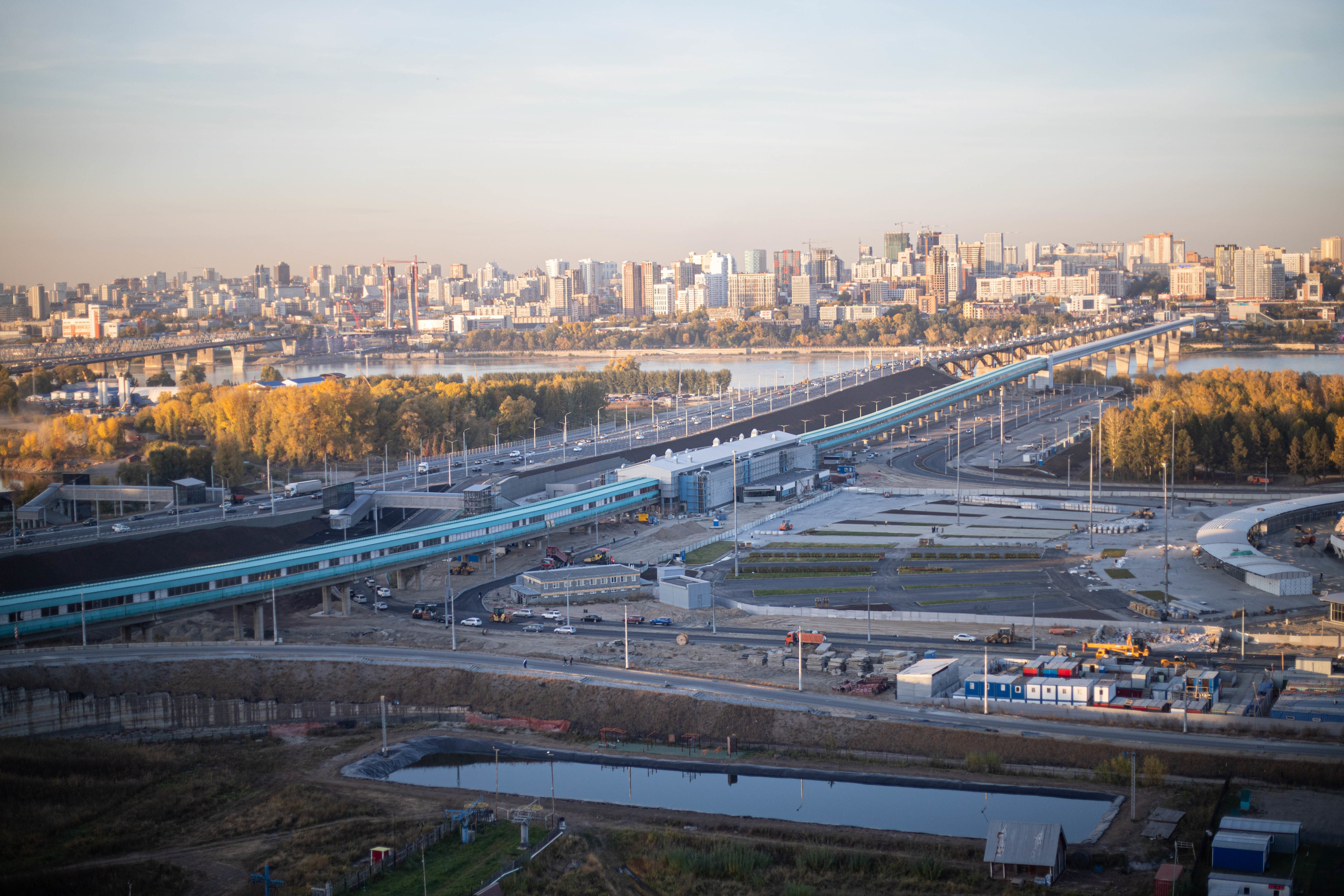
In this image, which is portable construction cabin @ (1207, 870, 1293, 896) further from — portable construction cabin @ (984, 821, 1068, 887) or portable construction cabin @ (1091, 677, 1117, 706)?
portable construction cabin @ (1091, 677, 1117, 706)

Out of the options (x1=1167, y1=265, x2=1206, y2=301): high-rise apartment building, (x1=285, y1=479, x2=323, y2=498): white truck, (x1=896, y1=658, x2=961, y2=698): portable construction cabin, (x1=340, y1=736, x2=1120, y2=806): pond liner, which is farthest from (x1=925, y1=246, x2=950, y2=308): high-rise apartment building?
(x1=340, y1=736, x2=1120, y2=806): pond liner

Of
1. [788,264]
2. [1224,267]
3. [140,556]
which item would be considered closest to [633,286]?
[788,264]

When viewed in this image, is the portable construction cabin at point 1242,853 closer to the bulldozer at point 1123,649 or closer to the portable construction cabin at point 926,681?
the portable construction cabin at point 926,681

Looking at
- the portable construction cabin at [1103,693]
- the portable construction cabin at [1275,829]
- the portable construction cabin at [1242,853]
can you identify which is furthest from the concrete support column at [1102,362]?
the portable construction cabin at [1242,853]

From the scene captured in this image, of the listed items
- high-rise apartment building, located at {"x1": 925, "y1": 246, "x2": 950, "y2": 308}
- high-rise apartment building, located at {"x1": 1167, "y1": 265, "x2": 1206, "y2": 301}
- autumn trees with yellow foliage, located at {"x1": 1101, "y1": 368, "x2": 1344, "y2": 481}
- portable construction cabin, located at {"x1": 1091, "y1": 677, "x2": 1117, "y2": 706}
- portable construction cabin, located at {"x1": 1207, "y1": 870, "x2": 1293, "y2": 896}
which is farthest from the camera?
high-rise apartment building, located at {"x1": 925, "y1": 246, "x2": 950, "y2": 308}

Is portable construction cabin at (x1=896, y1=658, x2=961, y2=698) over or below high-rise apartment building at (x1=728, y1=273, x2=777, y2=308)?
below

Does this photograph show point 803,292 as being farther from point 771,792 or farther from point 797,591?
point 771,792
